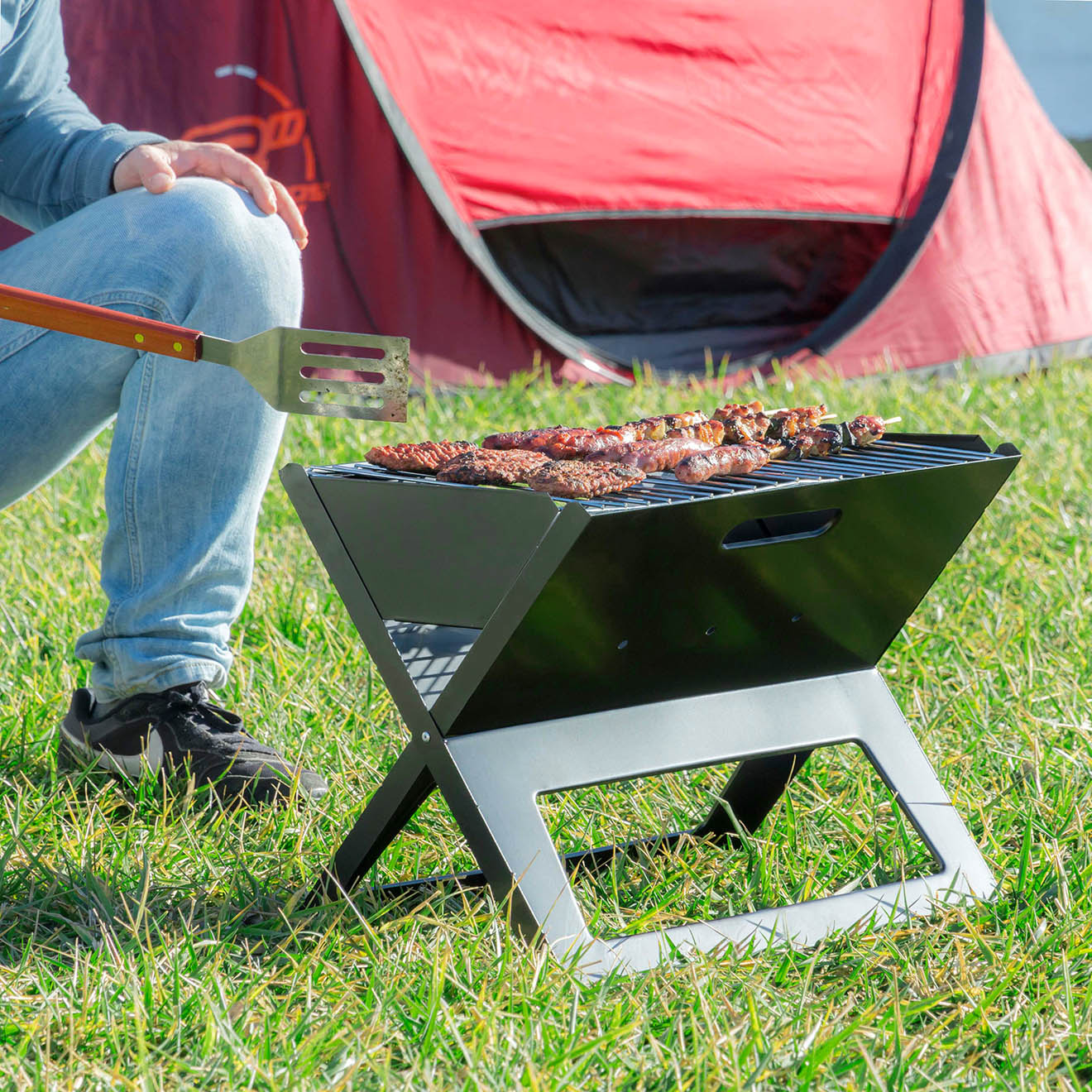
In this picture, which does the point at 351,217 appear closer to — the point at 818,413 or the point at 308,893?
the point at 818,413

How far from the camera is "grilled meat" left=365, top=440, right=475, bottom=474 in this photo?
58.1 inches

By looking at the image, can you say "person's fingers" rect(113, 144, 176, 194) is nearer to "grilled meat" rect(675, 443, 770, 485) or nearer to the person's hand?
the person's hand

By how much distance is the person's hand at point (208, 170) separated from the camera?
1.85 m

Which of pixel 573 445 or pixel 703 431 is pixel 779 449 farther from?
pixel 573 445

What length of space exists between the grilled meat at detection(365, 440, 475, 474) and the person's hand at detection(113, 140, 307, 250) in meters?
0.52

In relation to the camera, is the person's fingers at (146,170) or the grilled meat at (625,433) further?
the person's fingers at (146,170)

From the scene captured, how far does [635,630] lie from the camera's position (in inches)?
55.6

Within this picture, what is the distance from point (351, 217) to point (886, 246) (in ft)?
5.98

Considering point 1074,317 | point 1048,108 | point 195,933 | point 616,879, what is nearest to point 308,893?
point 195,933

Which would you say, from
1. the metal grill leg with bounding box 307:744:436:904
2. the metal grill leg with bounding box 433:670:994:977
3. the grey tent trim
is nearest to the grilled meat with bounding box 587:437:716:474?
the metal grill leg with bounding box 433:670:994:977

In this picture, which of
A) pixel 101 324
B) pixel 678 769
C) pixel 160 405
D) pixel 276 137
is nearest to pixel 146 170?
pixel 160 405

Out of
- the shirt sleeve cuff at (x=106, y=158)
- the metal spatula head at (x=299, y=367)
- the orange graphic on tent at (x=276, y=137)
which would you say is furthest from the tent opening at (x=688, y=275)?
the metal spatula head at (x=299, y=367)

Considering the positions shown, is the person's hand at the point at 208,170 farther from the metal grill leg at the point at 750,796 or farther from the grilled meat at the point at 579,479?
the metal grill leg at the point at 750,796

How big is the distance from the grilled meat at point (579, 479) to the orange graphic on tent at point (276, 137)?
107 inches
